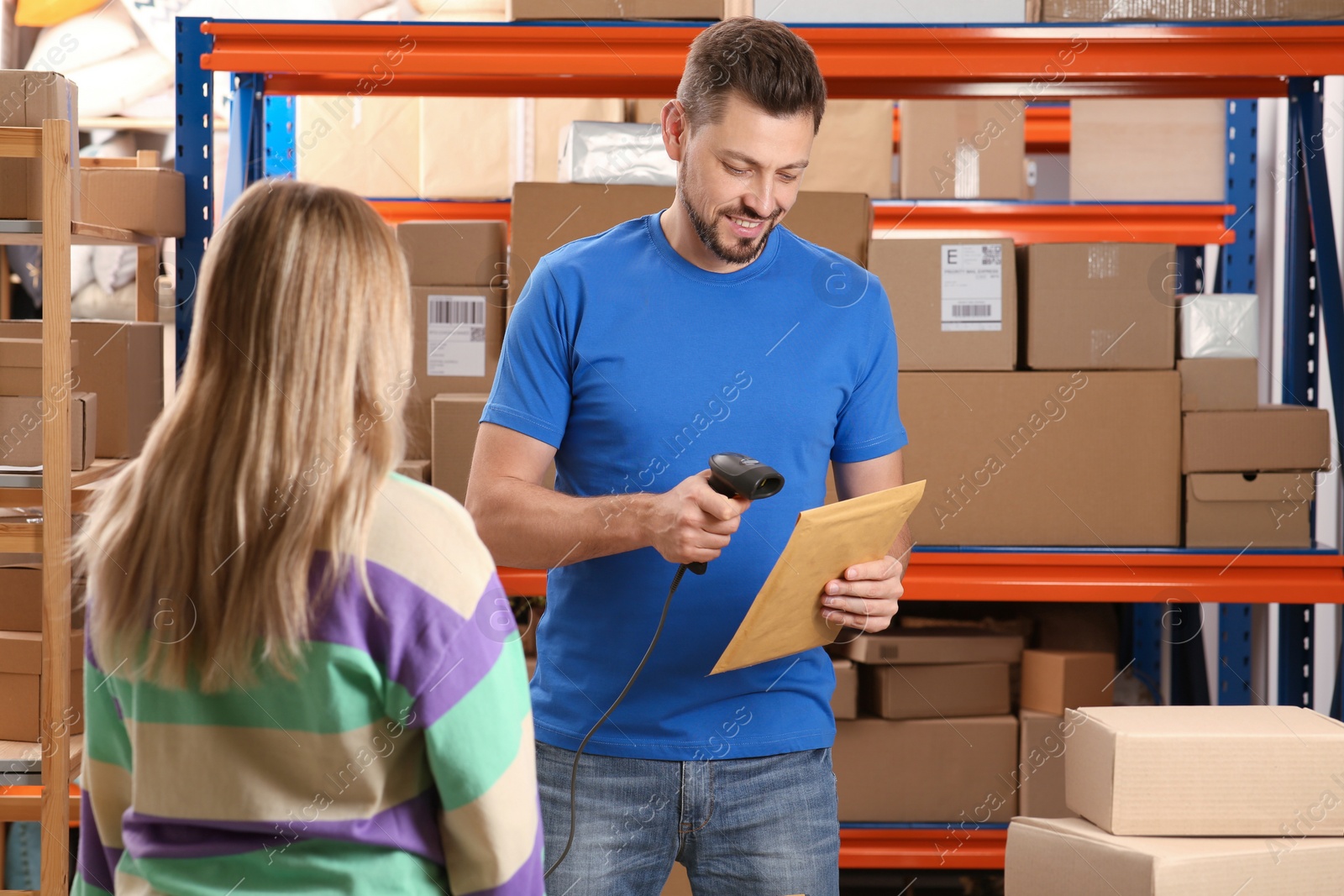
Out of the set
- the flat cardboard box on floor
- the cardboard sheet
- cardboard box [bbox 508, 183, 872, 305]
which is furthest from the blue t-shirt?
cardboard box [bbox 508, 183, 872, 305]

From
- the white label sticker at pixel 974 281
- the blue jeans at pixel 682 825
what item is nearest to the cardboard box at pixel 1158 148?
the white label sticker at pixel 974 281

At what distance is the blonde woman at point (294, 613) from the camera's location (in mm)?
739

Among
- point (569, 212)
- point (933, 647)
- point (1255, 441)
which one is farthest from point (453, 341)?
point (1255, 441)

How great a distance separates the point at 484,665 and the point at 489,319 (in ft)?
5.16

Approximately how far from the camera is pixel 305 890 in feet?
2.43

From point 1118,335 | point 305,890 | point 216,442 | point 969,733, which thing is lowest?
point 969,733

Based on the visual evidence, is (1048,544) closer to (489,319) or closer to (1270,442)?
(1270,442)

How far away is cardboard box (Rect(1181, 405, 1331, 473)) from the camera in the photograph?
2154 mm

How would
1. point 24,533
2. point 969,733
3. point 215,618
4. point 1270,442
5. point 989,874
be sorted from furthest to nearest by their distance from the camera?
point 989,874 < point 969,733 < point 1270,442 < point 24,533 < point 215,618

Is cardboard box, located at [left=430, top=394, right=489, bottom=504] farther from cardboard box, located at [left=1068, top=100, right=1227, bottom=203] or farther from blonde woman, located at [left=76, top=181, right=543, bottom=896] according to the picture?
cardboard box, located at [left=1068, top=100, right=1227, bottom=203]

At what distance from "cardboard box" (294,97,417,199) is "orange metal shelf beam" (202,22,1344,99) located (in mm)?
918

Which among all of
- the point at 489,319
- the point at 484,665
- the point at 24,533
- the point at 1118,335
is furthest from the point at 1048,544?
the point at 24,533

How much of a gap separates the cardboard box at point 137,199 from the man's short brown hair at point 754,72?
49.8 inches

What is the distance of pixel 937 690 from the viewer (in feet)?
8.06
